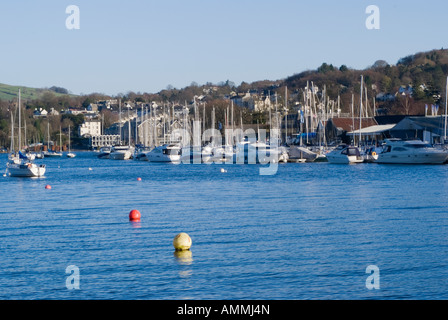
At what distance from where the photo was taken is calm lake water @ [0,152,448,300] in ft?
62.4

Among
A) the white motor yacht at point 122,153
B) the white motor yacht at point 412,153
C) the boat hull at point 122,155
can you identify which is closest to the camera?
the white motor yacht at point 412,153

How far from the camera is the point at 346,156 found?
263ft

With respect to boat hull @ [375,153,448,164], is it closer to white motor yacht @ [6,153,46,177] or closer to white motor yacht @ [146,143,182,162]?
white motor yacht @ [146,143,182,162]

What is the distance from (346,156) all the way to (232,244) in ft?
186

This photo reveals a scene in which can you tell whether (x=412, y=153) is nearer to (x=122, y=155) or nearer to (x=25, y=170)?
(x=25, y=170)

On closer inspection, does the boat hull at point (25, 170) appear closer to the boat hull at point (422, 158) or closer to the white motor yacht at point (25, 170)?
the white motor yacht at point (25, 170)

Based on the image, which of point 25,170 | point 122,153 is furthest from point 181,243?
point 122,153

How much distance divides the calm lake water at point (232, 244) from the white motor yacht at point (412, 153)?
26.3m

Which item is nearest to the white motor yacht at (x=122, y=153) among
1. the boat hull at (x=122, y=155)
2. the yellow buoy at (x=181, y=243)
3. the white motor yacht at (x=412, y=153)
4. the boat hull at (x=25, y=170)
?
the boat hull at (x=122, y=155)

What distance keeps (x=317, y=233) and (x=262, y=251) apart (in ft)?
14.1

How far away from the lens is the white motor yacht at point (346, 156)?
80.5 metres

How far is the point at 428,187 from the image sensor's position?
156 feet

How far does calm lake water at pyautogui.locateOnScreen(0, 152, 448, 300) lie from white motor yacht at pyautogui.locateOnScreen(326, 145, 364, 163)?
32888 mm
